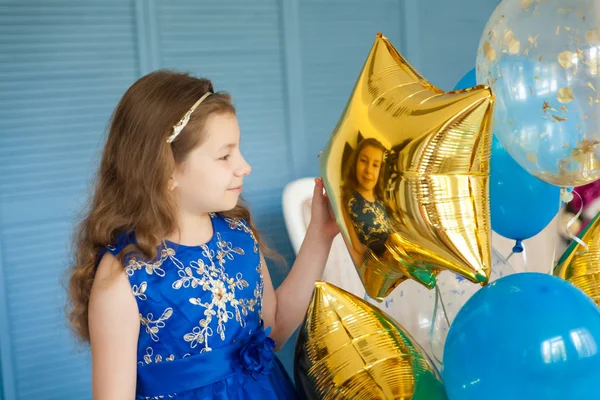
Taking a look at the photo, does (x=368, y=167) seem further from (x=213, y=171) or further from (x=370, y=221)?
(x=213, y=171)

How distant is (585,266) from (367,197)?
0.46 meters

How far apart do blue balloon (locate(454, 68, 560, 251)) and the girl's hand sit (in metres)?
0.28

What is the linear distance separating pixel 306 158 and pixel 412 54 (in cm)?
55

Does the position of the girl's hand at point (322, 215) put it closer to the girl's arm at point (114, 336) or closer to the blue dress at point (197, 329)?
the blue dress at point (197, 329)

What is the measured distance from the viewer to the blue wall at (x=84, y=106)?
1930 millimetres

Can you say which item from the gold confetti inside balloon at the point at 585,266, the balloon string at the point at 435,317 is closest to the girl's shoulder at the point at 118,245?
the balloon string at the point at 435,317

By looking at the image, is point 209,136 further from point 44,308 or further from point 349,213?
point 44,308

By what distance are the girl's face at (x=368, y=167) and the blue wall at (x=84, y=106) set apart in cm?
103

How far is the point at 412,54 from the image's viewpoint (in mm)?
2504

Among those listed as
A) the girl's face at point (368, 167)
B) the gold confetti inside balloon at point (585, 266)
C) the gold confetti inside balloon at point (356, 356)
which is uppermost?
the girl's face at point (368, 167)

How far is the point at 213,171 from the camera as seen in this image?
49.1 inches

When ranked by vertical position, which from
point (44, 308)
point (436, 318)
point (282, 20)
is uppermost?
point (282, 20)

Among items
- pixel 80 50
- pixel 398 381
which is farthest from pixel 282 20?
pixel 398 381

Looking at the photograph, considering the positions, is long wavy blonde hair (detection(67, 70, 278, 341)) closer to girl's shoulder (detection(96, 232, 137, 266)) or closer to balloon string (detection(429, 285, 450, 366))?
girl's shoulder (detection(96, 232, 137, 266))
